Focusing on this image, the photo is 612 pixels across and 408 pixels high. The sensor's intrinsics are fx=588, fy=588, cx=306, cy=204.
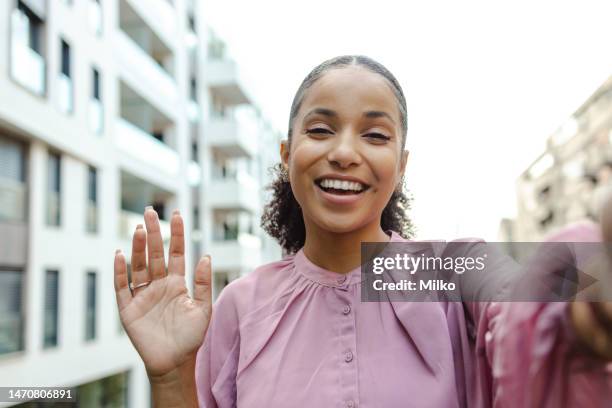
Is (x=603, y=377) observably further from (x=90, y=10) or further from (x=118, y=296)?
(x=90, y=10)

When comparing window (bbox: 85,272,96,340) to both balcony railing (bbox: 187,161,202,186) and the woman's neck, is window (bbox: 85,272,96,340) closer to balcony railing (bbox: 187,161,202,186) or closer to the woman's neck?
balcony railing (bbox: 187,161,202,186)

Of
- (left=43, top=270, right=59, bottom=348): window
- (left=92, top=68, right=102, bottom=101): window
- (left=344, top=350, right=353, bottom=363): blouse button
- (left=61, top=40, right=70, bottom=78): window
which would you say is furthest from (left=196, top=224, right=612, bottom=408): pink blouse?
(left=92, top=68, right=102, bottom=101): window

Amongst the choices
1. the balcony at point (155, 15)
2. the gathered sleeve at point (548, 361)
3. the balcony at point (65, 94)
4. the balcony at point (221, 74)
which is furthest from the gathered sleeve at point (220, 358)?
the balcony at point (221, 74)

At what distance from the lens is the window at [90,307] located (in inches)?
394

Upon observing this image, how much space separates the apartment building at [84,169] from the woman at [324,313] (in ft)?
23.5

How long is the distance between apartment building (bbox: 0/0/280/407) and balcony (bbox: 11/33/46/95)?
2 centimetres

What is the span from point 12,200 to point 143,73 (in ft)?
17.4

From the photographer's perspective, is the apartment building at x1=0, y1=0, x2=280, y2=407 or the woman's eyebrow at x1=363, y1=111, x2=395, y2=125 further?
the apartment building at x1=0, y1=0, x2=280, y2=407

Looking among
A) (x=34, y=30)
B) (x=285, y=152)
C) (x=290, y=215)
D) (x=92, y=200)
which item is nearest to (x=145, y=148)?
(x=92, y=200)

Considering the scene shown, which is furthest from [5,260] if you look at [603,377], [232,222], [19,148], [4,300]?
[232,222]

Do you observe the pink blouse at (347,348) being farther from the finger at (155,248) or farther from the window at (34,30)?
the window at (34,30)

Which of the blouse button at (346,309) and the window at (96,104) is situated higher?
the window at (96,104)

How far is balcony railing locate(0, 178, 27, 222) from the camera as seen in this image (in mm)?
7604

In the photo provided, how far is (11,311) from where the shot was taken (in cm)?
782
